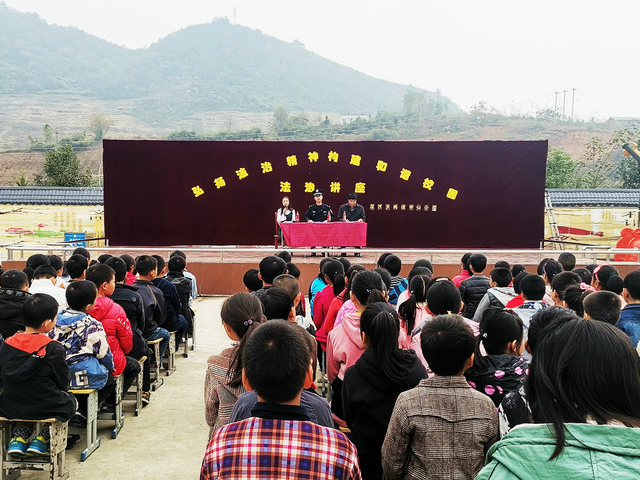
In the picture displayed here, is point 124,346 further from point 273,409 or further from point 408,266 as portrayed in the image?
point 408,266

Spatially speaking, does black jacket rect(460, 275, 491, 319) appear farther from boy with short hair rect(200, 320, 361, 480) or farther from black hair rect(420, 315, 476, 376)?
boy with short hair rect(200, 320, 361, 480)

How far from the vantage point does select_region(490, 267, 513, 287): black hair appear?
4.17m

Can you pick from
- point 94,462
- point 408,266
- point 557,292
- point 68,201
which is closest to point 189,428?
point 94,462

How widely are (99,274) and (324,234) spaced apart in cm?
595

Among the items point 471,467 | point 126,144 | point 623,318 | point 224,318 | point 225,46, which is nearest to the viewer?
point 471,467

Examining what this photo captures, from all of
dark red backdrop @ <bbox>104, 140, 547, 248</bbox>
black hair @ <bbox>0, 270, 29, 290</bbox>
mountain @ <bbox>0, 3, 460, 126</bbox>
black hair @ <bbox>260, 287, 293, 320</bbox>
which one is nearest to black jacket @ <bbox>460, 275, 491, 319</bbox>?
black hair @ <bbox>260, 287, 293, 320</bbox>

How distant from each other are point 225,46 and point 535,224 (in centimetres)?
11402

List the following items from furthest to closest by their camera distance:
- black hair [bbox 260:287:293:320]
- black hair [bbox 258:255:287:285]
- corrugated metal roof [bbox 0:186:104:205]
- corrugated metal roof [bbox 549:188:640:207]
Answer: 1. corrugated metal roof [bbox 549:188:640:207]
2. corrugated metal roof [bbox 0:186:104:205]
3. black hair [bbox 258:255:287:285]
4. black hair [bbox 260:287:293:320]

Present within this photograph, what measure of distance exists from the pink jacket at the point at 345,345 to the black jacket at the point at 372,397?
0.51 metres

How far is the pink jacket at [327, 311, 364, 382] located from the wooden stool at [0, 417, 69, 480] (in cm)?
136

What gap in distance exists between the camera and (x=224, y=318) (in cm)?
230

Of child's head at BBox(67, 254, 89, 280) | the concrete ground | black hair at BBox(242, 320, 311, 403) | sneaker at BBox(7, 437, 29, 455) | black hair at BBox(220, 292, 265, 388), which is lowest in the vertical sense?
the concrete ground

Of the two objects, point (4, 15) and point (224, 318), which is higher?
point (4, 15)

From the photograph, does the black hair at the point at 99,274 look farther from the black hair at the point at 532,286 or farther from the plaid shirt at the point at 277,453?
the plaid shirt at the point at 277,453
